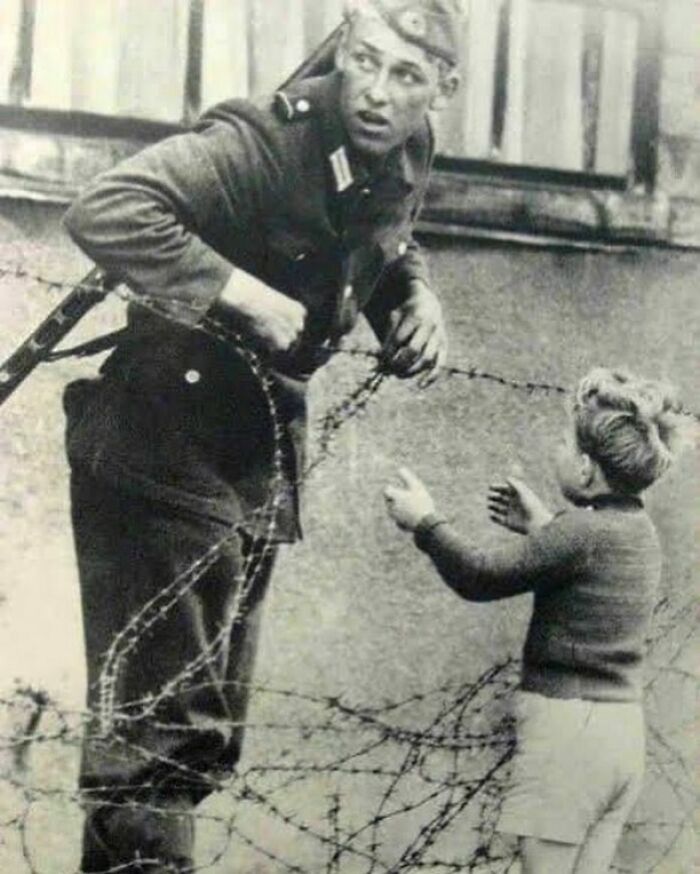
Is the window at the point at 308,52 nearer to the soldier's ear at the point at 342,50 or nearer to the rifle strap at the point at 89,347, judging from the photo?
the soldier's ear at the point at 342,50

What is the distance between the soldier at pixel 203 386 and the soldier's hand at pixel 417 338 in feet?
0.32

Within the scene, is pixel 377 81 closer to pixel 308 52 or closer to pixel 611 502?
pixel 308 52

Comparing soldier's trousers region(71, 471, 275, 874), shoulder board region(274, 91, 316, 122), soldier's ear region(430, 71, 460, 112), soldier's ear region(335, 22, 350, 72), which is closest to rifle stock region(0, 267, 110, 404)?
soldier's trousers region(71, 471, 275, 874)

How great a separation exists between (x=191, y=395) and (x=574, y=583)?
66 cm

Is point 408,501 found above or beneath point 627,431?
beneath

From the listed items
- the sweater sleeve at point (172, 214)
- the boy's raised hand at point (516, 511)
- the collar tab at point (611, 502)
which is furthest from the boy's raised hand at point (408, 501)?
the sweater sleeve at point (172, 214)

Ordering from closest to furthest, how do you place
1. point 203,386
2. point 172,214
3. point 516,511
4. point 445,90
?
point 172,214, point 203,386, point 445,90, point 516,511

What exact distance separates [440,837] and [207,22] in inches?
53.5

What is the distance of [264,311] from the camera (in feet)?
7.88

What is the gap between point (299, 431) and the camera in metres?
2.54

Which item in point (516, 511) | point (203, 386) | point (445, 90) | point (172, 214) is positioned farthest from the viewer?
point (516, 511)

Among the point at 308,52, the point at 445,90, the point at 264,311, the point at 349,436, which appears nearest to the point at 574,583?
the point at 349,436

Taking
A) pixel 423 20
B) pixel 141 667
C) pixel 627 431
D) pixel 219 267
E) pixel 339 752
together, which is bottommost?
pixel 339 752

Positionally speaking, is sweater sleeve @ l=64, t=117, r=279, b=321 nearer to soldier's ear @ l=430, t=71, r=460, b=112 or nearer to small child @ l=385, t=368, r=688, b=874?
soldier's ear @ l=430, t=71, r=460, b=112
